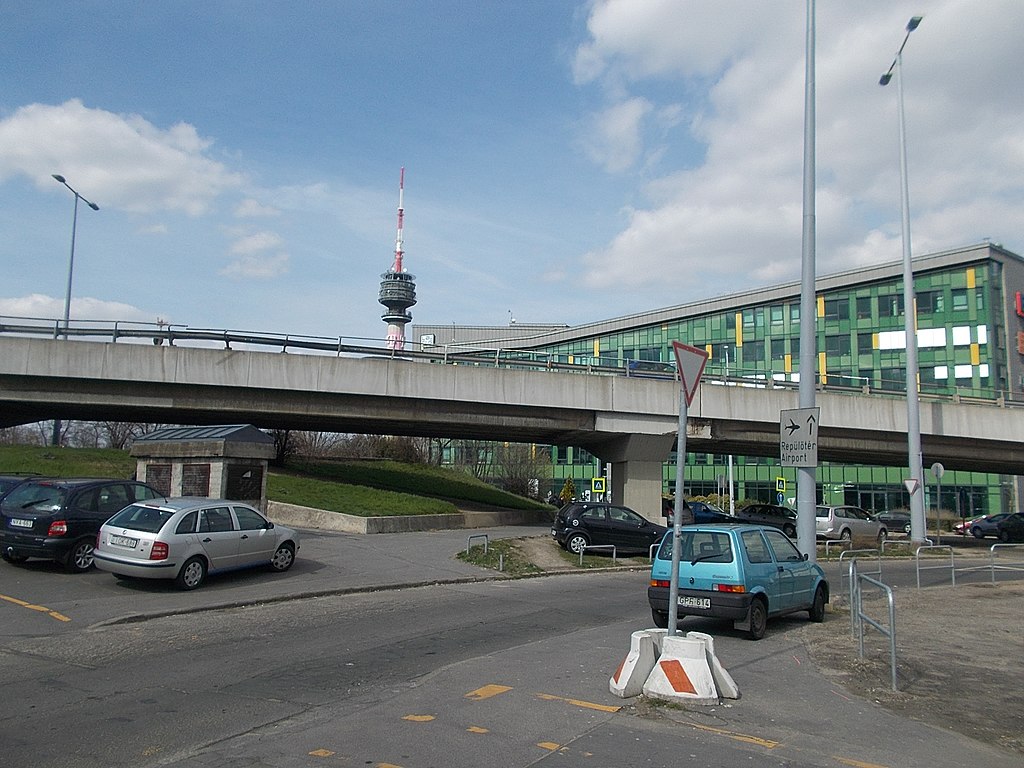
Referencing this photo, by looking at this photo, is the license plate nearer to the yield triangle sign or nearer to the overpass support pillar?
the yield triangle sign

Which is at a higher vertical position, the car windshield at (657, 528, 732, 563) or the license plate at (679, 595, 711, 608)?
the car windshield at (657, 528, 732, 563)

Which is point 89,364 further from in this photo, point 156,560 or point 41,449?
point 156,560

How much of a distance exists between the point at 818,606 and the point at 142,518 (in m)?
11.0

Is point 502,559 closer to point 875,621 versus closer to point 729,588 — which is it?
point 729,588

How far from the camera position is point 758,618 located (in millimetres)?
11680

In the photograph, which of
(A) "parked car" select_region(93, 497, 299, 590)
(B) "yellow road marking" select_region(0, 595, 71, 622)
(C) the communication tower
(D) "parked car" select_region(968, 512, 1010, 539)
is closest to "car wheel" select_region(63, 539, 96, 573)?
(A) "parked car" select_region(93, 497, 299, 590)

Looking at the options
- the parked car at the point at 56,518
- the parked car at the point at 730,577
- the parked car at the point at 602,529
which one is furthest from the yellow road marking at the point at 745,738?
the parked car at the point at 602,529

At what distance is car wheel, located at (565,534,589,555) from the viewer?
23.7 meters

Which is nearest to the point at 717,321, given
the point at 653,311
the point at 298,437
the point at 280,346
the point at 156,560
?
the point at 653,311

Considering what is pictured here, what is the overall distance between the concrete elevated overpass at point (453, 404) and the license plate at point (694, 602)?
18768mm

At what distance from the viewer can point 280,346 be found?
28969mm

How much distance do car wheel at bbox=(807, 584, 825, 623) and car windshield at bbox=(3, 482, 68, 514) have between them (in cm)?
1300


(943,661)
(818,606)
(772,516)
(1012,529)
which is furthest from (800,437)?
(1012,529)

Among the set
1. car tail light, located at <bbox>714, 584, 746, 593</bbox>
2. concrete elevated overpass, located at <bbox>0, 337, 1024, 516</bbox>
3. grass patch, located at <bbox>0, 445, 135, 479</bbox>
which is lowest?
car tail light, located at <bbox>714, 584, 746, 593</bbox>
